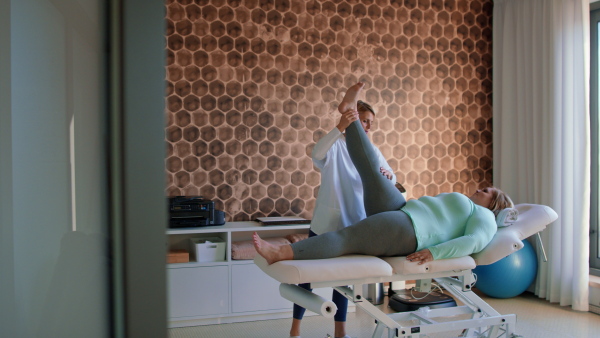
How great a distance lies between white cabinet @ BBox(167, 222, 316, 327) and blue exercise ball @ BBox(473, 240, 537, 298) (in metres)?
1.44

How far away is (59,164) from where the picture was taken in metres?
0.74

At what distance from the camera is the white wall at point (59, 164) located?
0.72 metres

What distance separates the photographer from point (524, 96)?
4254 millimetres

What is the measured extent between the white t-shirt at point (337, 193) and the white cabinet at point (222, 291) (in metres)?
0.84

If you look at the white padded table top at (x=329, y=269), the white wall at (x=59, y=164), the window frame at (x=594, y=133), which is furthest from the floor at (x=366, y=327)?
the white wall at (x=59, y=164)

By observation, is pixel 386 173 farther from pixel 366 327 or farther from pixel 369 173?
pixel 366 327

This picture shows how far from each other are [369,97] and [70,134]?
366 cm

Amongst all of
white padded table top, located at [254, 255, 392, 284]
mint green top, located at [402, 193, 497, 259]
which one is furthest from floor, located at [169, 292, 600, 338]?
white padded table top, located at [254, 255, 392, 284]

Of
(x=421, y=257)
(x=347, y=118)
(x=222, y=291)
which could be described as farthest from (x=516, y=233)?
(x=222, y=291)

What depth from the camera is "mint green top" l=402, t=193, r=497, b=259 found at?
245cm

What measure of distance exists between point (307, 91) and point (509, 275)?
201 cm

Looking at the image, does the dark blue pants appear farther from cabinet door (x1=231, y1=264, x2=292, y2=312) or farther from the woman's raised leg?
cabinet door (x1=231, y1=264, x2=292, y2=312)

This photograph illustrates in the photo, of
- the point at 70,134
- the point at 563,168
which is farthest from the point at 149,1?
the point at 563,168

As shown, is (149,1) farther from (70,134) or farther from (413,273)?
(413,273)
